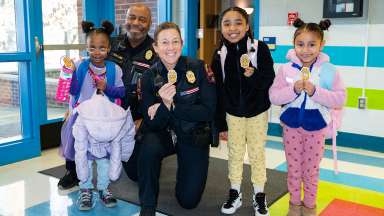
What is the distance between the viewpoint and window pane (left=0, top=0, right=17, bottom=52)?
3.84 meters

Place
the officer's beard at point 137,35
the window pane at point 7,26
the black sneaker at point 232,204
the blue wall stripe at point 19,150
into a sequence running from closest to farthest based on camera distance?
the black sneaker at point 232,204, the officer's beard at point 137,35, the blue wall stripe at point 19,150, the window pane at point 7,26

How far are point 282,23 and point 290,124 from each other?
8.46ft

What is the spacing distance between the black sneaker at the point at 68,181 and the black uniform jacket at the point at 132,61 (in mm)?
685

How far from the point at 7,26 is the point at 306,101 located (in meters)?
3.00

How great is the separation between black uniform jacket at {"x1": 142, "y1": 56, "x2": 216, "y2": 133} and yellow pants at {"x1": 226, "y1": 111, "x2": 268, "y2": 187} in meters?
0.19

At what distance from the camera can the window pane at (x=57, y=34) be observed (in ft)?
13.8

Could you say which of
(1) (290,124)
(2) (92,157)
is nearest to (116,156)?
(2) (92,157)

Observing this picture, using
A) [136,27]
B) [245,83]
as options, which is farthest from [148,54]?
[245,83]

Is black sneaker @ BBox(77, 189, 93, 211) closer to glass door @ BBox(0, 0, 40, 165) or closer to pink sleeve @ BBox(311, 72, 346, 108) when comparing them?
glass door @ BBox(0, 0, 40, 165)

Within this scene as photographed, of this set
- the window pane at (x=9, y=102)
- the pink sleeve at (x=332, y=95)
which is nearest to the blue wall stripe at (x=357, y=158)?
the pink sleeve at (x=332, y=95)

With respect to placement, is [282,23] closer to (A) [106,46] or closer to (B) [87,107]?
(A) [106,46]

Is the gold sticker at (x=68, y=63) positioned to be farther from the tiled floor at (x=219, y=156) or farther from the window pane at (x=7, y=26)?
the window pane at (x=7, y=26)

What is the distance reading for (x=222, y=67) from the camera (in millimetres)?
2625

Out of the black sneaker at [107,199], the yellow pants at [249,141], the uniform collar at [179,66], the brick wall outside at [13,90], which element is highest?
the uniform collar at [179,66]
